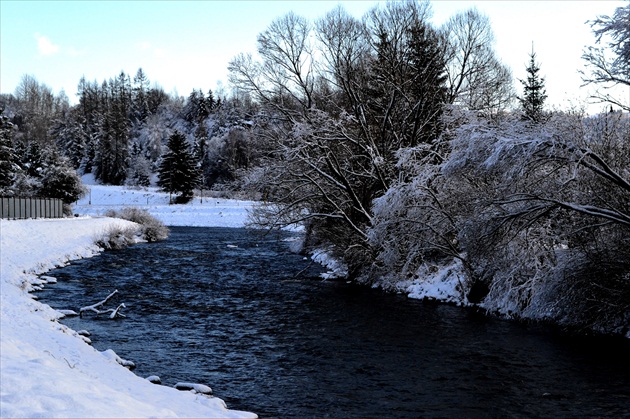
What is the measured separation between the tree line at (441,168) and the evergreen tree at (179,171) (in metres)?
47.7

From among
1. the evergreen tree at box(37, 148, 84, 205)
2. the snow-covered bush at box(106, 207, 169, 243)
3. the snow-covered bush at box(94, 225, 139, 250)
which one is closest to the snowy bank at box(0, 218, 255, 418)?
the snow-covered bush at box(94, 225, 139, 250)

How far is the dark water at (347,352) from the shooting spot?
974cm

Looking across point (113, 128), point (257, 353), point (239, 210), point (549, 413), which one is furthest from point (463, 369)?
point (113, 128)

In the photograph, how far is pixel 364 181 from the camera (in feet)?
87.1

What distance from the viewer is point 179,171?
78688mm

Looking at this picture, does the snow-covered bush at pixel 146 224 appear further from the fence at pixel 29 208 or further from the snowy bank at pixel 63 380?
the snowy bank at pixel 63 380

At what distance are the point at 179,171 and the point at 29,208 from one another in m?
39.3

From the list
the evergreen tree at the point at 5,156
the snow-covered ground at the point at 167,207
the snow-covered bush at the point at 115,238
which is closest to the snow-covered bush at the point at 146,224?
the snow-covered bush at the point at 115,238

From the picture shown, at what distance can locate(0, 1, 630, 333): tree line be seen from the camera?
13953mm

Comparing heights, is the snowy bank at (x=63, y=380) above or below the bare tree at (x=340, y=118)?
below

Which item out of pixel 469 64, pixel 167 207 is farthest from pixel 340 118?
pixel 167 207

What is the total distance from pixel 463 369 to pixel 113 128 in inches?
4126

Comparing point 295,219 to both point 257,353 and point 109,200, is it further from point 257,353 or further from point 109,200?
point 109,200

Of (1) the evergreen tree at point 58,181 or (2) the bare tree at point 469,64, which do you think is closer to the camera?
(2) the bare tree at point 469,64
